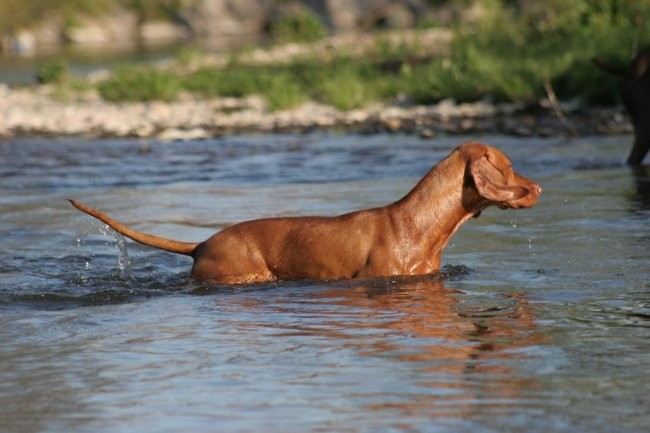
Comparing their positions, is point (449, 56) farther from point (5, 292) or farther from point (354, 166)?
point (5, 292)

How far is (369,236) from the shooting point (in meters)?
8.37

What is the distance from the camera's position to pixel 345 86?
884 inches

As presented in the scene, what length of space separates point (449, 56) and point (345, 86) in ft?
11.8

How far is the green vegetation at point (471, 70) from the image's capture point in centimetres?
2061

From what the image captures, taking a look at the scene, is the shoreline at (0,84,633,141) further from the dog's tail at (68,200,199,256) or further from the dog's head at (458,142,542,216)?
the dog's tail at (68,200,199,256)

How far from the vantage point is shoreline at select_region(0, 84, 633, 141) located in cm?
1881

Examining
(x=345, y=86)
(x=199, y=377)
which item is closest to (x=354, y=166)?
(x=345, y=86)

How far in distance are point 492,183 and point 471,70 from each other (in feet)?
46.1

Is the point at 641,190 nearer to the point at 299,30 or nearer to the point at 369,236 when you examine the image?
the point at 369,236

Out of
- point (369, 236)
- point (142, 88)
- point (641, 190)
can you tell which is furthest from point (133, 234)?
point (142, 88)

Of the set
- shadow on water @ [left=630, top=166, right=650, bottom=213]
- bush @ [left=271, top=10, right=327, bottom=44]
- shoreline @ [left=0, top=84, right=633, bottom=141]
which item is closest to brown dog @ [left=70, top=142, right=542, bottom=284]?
shadow on water @ [left=630, top=166, right=650, bottom=213]

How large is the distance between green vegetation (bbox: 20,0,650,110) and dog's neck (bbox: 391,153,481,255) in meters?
11.2

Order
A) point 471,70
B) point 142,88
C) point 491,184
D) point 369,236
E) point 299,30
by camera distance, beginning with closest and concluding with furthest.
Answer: point 491,184 → point 369,236 → point 471,70 → point 142,88 → point 299,30

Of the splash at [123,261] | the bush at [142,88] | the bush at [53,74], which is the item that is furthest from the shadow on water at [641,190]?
the bush at [53,74]
